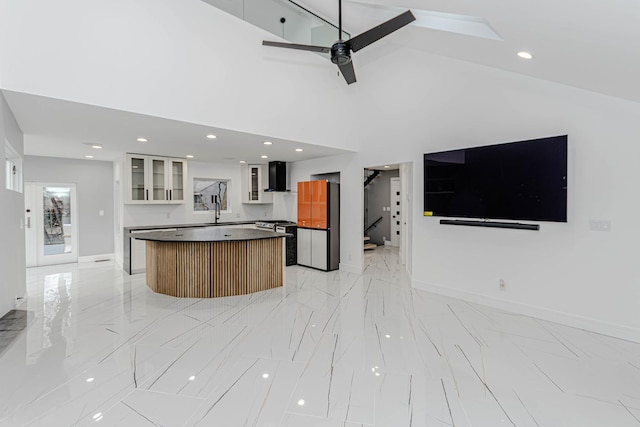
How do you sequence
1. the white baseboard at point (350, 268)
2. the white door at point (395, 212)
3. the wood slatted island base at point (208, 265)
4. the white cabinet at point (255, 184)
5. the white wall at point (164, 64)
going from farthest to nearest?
the white door at point (395, 212), the white cabinet at point (255, 184), the white baseboard at point (350, 268), the wood slatted island base at point (208, 265), the white wall at point (164, 64)

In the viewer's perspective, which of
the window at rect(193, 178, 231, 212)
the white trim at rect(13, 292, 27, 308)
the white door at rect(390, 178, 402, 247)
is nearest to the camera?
the white trim at rect(13, 292, 27, 308)

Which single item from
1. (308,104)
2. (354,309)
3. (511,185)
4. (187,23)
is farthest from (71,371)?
(511,185)

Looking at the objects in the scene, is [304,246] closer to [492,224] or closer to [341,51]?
[492,224]

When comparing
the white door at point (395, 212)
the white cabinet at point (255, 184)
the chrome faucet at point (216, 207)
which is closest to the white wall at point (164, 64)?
the white cabinet at point (255, 184)

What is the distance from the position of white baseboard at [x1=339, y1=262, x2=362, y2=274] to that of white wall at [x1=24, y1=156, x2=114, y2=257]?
559 centimetres

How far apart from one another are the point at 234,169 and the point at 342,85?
12.2 ft

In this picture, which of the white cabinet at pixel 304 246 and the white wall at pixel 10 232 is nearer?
the white wall at pixel 10 232

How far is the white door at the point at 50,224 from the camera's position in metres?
6.60

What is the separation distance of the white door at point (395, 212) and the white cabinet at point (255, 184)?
3853 mm

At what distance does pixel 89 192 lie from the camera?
7188mm

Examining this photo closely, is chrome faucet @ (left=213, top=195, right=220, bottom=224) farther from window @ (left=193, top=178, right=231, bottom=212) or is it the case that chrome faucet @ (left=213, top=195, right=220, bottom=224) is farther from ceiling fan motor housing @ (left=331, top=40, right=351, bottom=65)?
ceiling fan motor housing @ (left=331, top=40, right=351, bottom=65)

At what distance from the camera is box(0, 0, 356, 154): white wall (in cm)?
286

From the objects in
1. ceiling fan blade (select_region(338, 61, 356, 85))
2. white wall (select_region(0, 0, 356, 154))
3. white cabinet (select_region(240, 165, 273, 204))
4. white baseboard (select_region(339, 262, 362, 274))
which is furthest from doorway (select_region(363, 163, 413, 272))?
ceiling fan blade (select_region(338, 61, 356, 85))

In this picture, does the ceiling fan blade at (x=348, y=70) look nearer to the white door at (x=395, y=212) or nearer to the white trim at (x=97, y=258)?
the white door at (x=395, y=212)
